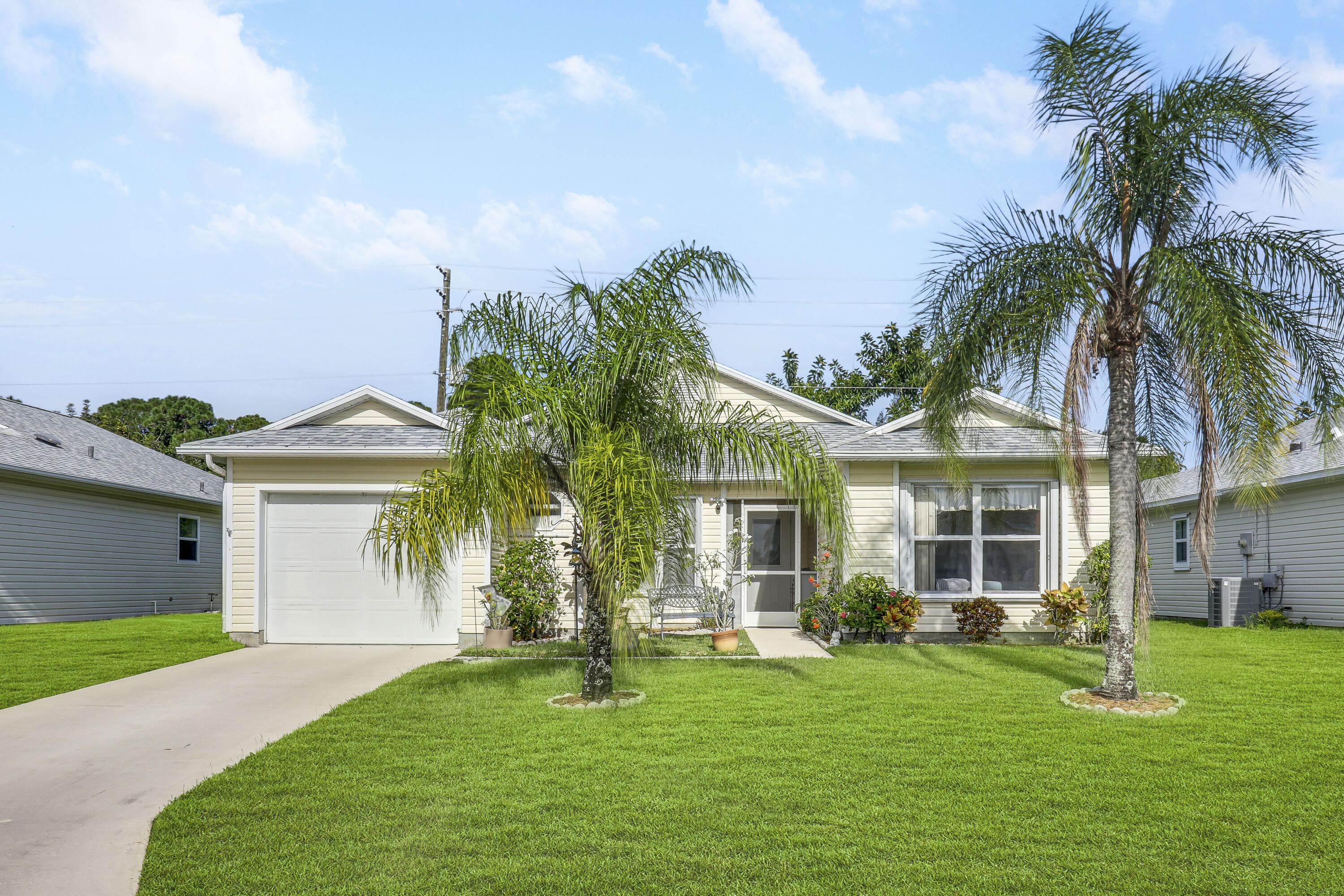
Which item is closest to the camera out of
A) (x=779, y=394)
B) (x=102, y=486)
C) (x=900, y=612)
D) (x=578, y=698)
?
(x=578, y=698)

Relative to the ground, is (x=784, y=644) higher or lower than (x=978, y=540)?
lower

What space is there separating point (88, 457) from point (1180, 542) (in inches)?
939

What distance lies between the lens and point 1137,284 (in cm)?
779

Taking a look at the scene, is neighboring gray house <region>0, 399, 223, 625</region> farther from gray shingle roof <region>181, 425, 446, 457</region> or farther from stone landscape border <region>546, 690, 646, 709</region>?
stone landscape border <region>546, 690, 646, 709</region>

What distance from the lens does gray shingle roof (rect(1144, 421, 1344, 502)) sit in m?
12.0

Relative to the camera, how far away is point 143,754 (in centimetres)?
621

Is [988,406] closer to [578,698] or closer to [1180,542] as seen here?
[578,698]

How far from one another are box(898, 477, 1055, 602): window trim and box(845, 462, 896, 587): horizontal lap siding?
0.57 ft

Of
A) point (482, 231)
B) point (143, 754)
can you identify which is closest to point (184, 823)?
point (143, 754)

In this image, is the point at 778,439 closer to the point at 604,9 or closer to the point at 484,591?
the point at 484,591

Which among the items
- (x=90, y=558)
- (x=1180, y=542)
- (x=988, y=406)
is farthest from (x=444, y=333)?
(x=1180, y=542)

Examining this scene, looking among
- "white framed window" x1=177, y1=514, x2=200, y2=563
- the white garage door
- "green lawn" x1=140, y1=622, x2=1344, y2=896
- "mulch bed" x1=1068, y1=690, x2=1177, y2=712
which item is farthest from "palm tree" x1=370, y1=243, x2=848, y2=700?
"white framed window" x1=177, y1=514, x2=200, y2=563

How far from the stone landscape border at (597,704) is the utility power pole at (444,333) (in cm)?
1702

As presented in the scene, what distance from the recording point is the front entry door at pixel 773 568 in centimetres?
1443
